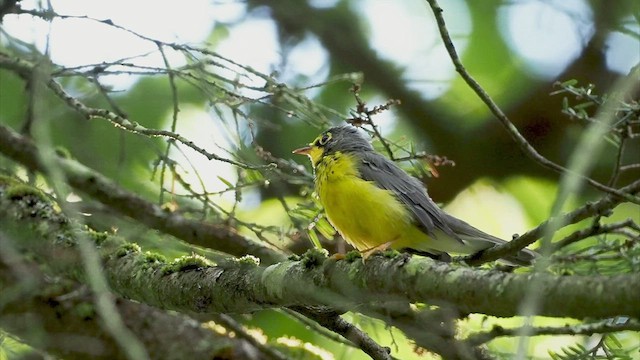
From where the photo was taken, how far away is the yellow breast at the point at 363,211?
3299 mm

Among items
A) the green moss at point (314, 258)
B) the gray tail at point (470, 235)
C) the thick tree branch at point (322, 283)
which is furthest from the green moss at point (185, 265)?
the gray tail at point (470, 235)

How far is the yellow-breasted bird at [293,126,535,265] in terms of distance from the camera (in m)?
3.31

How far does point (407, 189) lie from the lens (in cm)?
343

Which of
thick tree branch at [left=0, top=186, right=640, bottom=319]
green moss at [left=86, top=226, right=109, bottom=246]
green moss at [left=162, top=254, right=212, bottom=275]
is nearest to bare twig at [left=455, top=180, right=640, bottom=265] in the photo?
thick tree branch at [left=0, top=186, right=640, bottom=319]

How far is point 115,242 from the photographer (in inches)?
112

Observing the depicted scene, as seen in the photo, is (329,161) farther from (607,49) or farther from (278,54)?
(607,49)

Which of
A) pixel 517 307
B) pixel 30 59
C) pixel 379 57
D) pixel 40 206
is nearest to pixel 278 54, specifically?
pixel 379 57

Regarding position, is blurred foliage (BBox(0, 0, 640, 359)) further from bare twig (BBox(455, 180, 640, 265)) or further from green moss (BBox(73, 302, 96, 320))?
bare twig (BBox(455, 180, 640, 265))

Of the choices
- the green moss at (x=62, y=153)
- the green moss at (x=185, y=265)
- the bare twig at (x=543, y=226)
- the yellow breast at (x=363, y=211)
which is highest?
the green moss at (x=62, y=153)

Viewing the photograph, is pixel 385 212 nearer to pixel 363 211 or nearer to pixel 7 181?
pixel 363 211

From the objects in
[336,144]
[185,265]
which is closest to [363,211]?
[336,144]

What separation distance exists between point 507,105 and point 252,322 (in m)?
1.68

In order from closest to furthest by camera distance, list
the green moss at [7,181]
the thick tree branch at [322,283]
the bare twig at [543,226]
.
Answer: the thick tree branch at [322,283], the bare twig at [543,226], the green moss at [7,181]

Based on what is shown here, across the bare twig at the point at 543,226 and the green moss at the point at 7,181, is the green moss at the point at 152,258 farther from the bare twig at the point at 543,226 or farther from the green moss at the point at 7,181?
the bare twig at the point at 543,226
